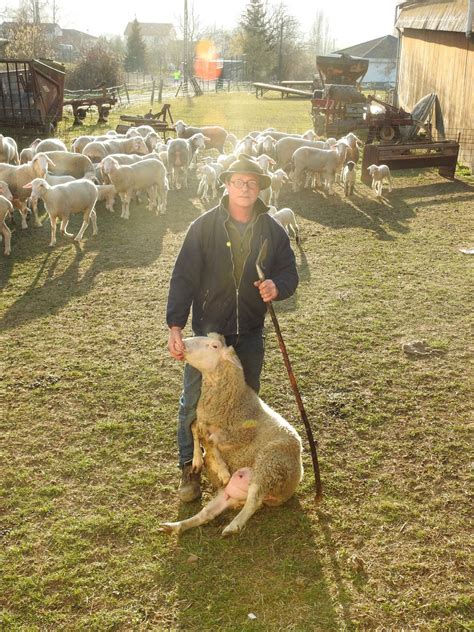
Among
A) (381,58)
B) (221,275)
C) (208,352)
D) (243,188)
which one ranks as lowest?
(208,352)

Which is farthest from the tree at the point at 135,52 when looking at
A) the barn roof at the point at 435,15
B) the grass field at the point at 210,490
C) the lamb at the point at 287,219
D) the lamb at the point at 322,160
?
the grass field at the point at 210,490

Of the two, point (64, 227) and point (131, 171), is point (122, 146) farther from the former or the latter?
point (64, 227)

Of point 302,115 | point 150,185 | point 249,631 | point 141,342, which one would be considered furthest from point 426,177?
point 302,115

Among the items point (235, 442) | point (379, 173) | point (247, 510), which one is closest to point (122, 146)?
point (379, 173)

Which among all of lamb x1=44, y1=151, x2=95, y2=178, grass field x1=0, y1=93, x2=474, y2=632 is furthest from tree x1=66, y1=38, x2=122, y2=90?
grass field x1=0, y1=93, x2=474, y2=632

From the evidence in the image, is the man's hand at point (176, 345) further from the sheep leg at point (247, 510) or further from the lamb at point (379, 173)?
the lamb at point (379, 173)

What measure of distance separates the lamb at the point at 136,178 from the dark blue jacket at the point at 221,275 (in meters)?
7.87

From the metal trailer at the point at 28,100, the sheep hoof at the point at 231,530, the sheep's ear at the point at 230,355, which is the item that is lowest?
the sheep hoof at the point at 231,530

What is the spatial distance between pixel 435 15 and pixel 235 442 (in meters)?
20.7

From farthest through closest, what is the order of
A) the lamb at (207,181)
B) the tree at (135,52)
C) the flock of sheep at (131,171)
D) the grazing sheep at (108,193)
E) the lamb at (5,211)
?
the tree at (135,52)
the lamb at (207,181)
the grazing sheep at (108,193)
the flock of sheep at (131,171)
the lamb at (5,211)

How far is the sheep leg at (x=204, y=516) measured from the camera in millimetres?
3646

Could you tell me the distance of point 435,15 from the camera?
19.9 m

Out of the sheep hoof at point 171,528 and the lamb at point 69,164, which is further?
the lamb at point 69,164

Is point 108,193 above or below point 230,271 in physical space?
below
